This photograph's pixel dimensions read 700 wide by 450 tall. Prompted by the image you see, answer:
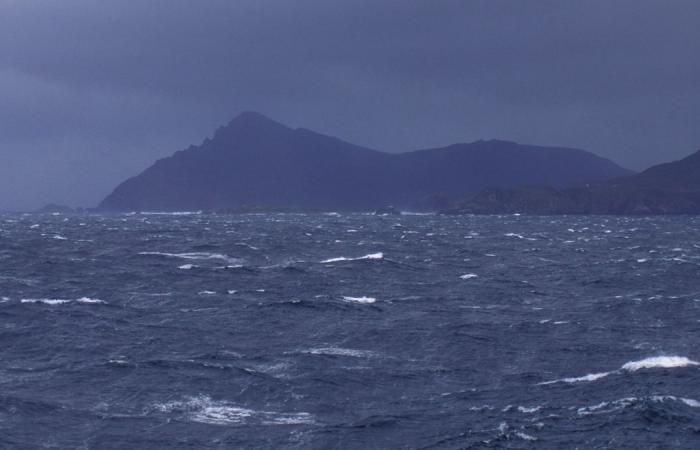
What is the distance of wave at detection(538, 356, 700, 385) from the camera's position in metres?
38.2

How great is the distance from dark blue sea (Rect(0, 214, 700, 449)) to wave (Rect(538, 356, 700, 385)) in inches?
6.5

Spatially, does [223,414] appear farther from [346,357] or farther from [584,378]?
[584,378]

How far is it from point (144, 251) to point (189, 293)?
3919 centimetres

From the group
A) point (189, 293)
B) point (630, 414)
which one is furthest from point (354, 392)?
point (189, 293)

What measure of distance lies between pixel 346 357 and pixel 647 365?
13.3 metres

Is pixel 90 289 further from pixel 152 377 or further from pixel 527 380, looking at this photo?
pixel 527 380

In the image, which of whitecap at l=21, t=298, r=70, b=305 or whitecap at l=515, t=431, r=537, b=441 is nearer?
whitecap at l=515, t=431, r=537, b=441

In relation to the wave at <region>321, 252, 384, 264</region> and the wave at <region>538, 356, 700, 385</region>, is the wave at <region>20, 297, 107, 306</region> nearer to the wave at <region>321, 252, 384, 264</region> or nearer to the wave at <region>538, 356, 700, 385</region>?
the wave at <region>538, 356, 700, 385</region>

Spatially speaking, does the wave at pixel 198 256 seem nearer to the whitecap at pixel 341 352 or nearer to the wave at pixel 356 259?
the wave at pixel 356 259

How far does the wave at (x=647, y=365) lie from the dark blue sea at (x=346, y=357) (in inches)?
6.5

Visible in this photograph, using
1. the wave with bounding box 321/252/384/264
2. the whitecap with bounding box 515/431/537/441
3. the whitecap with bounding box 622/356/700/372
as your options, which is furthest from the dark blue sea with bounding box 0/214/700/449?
the wave with bounding box 321/252/384/264

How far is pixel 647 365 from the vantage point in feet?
133

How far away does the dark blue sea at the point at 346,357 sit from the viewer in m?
31.2

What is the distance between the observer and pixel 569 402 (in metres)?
34.3
